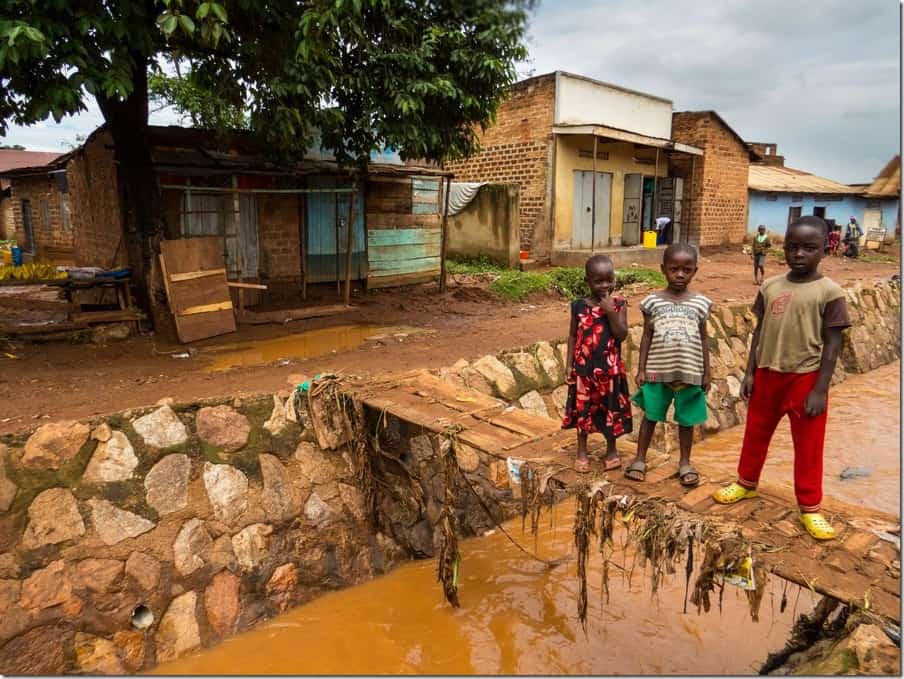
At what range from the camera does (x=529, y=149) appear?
15875mm

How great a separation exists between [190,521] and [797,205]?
25.6 m

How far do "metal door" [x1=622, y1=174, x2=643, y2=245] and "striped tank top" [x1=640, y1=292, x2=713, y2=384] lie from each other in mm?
14749

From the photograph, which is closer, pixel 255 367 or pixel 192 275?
pixel 255 367

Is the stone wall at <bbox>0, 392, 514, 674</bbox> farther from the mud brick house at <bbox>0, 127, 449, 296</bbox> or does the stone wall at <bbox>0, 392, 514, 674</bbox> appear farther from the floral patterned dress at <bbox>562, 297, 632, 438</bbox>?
the mud brick house at <bbox>0, 127, 449, 296</bbox>

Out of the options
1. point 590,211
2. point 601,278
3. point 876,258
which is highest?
point 590,211

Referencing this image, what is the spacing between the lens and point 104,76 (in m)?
5.65

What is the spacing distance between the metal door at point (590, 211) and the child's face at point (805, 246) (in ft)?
43.4

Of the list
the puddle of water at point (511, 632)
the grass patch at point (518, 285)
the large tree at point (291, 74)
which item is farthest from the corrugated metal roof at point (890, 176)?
the grass patch at point (518, 285)

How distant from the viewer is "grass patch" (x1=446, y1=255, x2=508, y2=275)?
14.9 m

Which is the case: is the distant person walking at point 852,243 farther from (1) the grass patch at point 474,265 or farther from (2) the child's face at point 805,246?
(2) the child's face at point 805,246

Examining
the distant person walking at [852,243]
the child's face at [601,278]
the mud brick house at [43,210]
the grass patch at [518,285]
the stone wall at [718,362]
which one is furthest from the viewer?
the distant person walking at [852,243]

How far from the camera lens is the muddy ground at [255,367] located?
232 inches

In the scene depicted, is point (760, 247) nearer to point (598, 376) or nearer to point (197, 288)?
point (197, 288)

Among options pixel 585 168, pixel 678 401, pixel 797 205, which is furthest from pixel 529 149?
pixel 797 205
